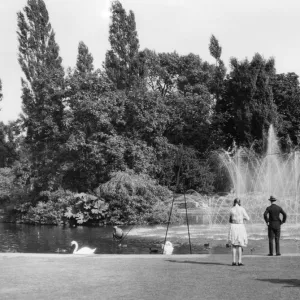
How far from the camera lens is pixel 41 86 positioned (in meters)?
50.3

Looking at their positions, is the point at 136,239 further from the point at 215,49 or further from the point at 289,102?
the point at 215,49

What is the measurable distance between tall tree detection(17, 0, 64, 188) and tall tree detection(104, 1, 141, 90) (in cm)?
527

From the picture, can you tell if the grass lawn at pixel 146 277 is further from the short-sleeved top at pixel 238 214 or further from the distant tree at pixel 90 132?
the distant tree at pixel 90 132

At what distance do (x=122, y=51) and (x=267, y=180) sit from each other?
20833 millimetres

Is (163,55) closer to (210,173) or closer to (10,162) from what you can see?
(210,173)

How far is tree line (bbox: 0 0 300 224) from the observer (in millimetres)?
45688

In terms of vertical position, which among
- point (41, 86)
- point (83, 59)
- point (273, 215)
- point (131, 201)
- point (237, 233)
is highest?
point (83, 59)

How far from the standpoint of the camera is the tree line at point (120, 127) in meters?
45.7

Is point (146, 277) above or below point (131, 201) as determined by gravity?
below

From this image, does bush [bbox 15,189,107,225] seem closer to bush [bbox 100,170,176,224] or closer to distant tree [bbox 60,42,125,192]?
bush [bbox 100,170,176,224]

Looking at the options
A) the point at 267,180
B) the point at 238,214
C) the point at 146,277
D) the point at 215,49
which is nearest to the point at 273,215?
the point at 238,214

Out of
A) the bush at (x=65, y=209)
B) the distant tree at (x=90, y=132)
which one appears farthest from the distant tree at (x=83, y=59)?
the bush at (x=65, y=209)

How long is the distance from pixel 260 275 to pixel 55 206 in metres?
34.5

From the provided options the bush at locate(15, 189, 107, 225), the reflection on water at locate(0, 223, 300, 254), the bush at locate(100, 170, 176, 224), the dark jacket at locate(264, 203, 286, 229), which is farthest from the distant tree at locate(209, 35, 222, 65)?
the dark jacket at locate(264, 203, 286, 229)
